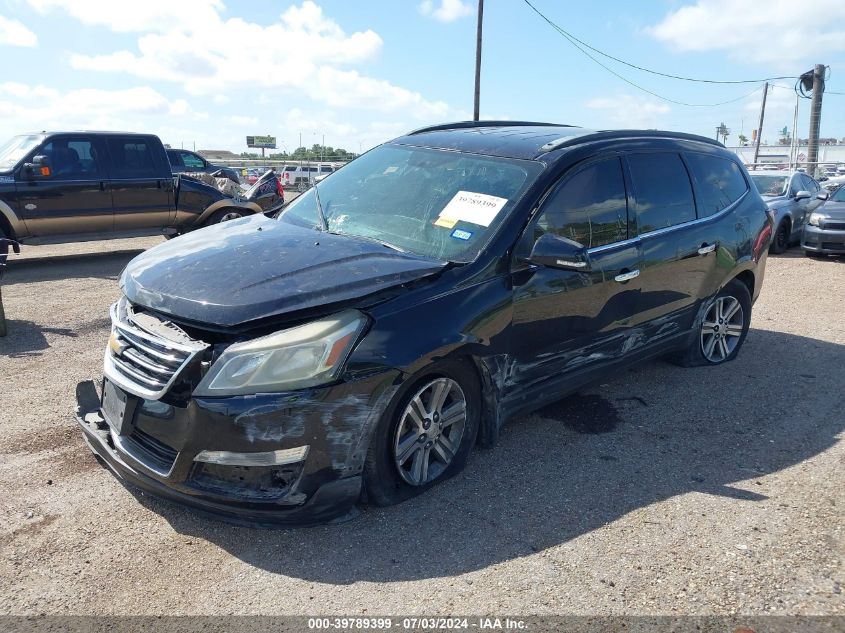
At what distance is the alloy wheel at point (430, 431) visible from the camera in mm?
3395

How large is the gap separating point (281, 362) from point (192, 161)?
1943 centimetres

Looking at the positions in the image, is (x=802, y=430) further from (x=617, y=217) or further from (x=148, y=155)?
(x=148, y=155)

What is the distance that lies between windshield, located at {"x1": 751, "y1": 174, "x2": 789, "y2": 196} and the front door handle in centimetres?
1049

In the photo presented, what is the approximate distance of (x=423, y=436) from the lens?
3490 millimetres

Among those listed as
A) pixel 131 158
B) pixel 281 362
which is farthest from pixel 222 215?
pixel 281 362

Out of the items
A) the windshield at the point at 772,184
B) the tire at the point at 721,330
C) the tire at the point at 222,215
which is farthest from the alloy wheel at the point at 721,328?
the tire at the point at 222,215

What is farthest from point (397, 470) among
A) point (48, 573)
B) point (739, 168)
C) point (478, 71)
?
point (478, 71)

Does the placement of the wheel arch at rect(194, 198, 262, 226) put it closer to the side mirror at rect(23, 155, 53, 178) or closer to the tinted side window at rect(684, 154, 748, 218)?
the side mirror at rect(23, 155, 53, 178)

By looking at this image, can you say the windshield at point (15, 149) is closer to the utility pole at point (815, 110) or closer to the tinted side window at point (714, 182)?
the tinted side window at point (714, 182)

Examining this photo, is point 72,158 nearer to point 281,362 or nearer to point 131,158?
point 131,158

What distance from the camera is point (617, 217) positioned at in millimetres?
4484

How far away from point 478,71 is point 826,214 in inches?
547

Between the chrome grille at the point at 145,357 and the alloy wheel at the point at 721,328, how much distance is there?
13.9 feet

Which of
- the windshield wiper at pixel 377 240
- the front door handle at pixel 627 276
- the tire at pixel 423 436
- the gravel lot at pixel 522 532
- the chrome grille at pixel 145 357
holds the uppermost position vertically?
the windshield wiper at pixel 377 240
